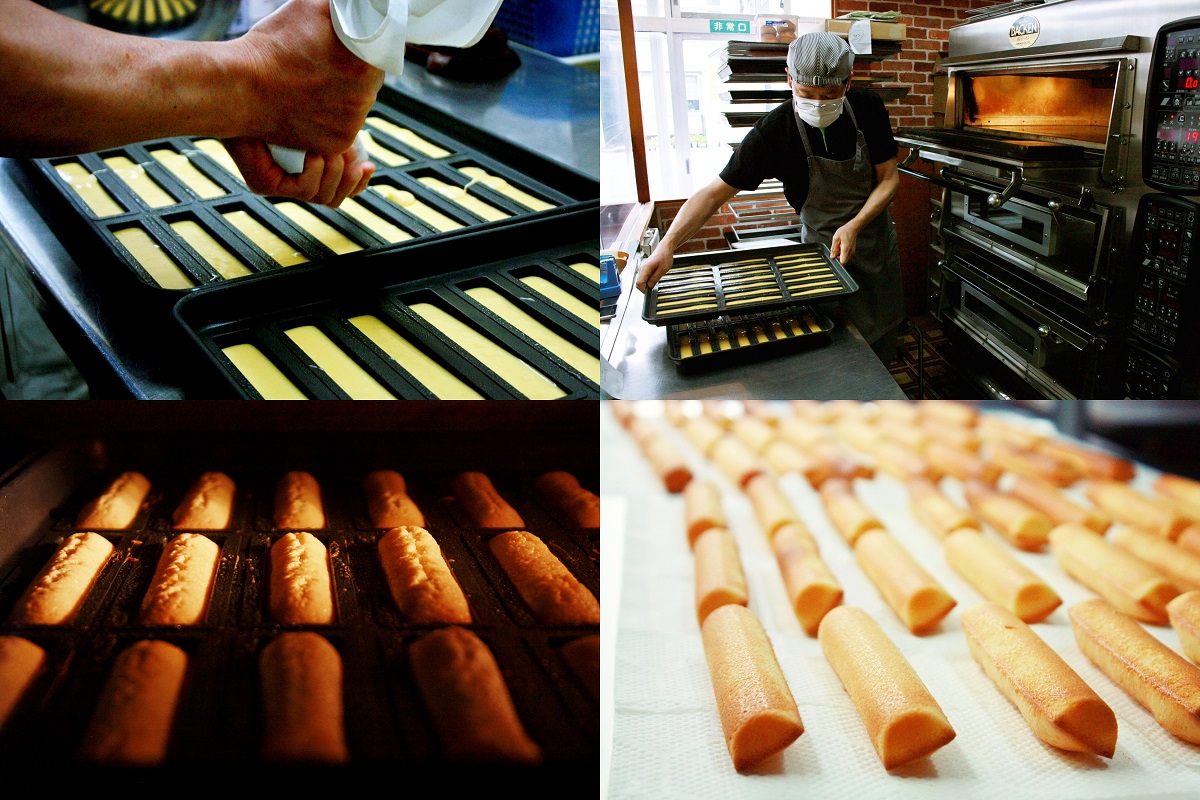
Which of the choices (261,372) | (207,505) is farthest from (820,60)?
(207,505)

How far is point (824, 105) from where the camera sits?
1.34 meters

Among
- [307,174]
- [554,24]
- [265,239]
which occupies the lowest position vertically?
[265,239]

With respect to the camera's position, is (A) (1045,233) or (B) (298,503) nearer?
(B) (298,503)

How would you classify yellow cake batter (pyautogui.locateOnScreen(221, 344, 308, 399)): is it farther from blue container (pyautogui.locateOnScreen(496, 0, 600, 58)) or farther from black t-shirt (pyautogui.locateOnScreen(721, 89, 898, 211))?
blue container (pyautogui.locateOnScreen(496, 0, 600, 58))

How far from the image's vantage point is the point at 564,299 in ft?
4.75

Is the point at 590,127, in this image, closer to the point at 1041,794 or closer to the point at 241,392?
the point at 241,392

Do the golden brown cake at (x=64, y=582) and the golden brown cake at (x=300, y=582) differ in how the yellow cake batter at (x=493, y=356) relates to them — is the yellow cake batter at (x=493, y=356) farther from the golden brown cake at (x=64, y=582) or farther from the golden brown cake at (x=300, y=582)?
the golden brown cake at (x=64, y=582)

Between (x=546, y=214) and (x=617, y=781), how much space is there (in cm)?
111

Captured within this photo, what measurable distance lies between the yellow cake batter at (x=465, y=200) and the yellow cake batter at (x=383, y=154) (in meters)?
0.10

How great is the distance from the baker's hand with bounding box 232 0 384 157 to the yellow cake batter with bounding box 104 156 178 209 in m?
0.39

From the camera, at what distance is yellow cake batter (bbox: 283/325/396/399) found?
1.23 m

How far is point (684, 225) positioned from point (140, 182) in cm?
115

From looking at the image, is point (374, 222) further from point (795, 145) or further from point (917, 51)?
point (917, 51)

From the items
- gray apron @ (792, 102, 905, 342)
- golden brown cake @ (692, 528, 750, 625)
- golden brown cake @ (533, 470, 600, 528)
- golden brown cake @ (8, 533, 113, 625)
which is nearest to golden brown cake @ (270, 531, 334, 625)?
golden brown cake @ (8, 533, 113, 625)
